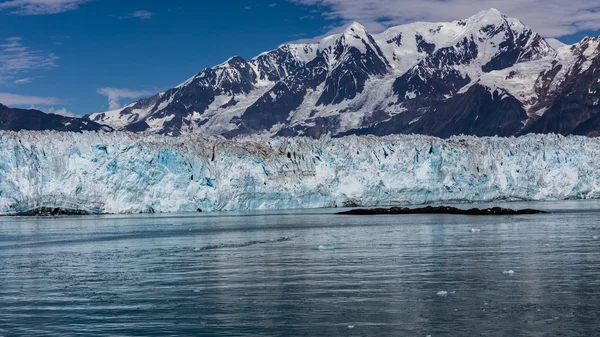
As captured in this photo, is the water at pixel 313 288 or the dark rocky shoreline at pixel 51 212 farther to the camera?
the dark rocky shoreline at pixel 51 212

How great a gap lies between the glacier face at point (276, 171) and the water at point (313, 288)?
3796cm

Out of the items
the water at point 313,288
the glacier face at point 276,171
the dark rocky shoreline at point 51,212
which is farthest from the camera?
the dark rocky shoreline at point 51,212

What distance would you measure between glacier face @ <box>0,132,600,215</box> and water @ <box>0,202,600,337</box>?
125ft

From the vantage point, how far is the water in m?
16.5

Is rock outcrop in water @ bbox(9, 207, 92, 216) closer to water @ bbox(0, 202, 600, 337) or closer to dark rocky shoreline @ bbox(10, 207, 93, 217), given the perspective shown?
dark rocky shoreline @ bbox(10, 207, 93, 217)

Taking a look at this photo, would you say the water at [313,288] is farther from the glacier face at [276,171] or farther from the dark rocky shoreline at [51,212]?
the dark rocky shoreline at [51,212]

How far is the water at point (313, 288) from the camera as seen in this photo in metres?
16.5

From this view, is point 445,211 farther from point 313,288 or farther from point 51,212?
point 313,288

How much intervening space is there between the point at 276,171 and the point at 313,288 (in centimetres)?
6388

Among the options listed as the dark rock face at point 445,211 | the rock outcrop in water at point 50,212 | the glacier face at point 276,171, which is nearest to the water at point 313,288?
the dark rock face at point 445,211

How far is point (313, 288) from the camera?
21688 millimetres

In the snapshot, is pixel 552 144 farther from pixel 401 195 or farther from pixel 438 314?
pixel 438 314

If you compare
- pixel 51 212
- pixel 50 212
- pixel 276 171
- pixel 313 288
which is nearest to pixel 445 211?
pixel 276 171

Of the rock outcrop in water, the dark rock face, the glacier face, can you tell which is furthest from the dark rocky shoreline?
the dark rock face
